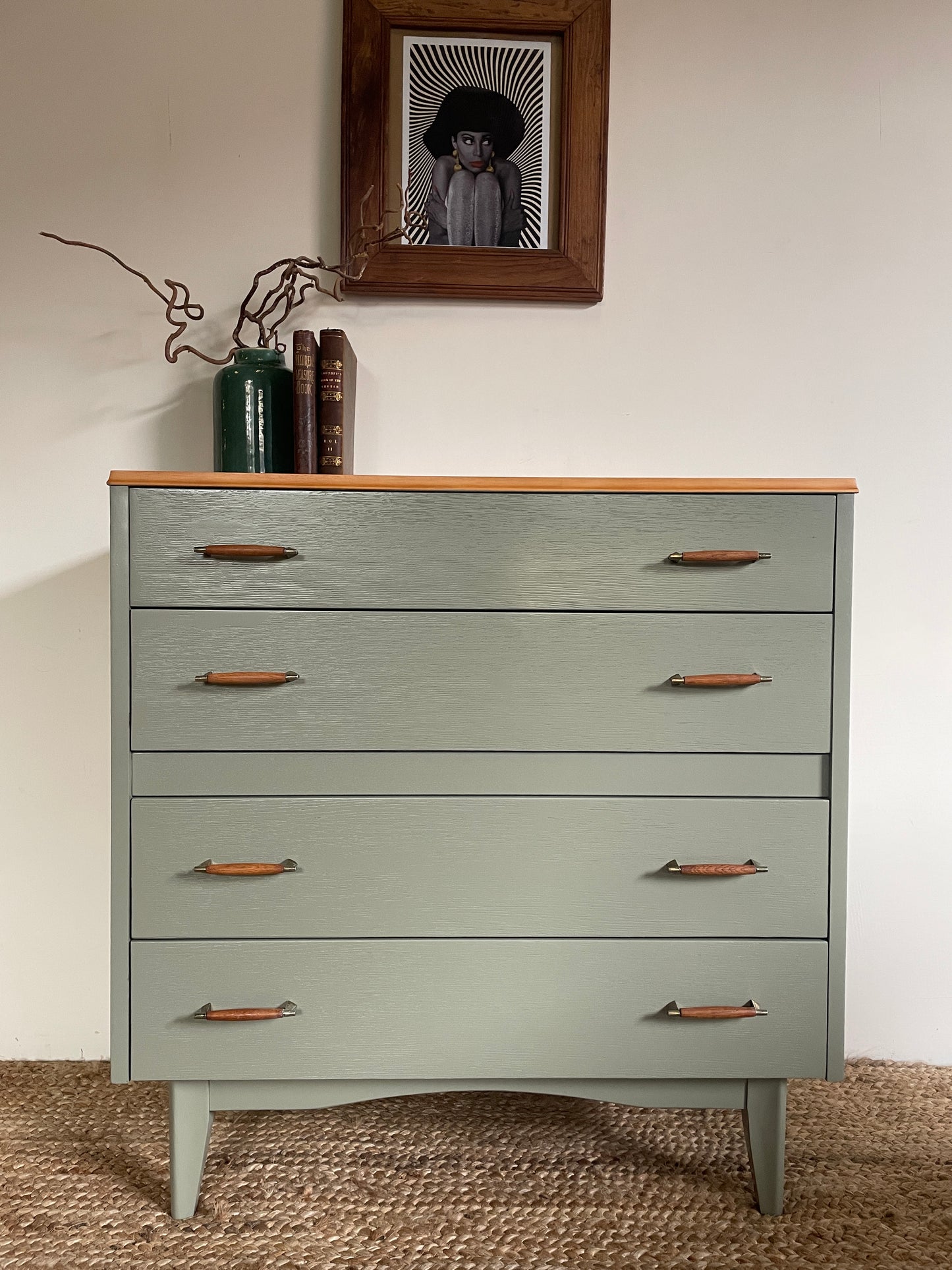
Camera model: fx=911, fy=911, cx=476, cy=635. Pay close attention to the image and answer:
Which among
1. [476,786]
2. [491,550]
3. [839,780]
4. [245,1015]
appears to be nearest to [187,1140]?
[245,1015]

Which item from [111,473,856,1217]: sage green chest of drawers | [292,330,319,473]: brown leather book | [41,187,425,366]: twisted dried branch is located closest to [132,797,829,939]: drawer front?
[111,473,856,1217]: sage green chest of drawers

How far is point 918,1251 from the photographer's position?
1258 mm

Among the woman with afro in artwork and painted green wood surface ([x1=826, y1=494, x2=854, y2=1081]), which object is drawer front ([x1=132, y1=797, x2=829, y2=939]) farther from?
the woman with afro in artwork

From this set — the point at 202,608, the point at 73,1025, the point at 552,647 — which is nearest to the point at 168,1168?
the point at 73,1025

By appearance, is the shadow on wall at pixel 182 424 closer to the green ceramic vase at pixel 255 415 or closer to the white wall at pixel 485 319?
the white wall at pixel 485 319

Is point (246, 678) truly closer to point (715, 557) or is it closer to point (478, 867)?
point (478, 867)

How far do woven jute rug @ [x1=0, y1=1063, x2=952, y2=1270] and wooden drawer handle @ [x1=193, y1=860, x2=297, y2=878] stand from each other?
1.69 feet

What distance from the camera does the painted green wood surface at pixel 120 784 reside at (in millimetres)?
1199

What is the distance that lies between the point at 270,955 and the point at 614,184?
1.45m

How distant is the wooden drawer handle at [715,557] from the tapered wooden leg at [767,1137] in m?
0.74

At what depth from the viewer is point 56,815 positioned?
1.73 meters

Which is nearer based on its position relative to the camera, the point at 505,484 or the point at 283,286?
the point at 505,484

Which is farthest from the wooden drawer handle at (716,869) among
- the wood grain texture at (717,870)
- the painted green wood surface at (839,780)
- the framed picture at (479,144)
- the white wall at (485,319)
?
the framed picture at (479,144)

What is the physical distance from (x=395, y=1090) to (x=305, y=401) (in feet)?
3.43
